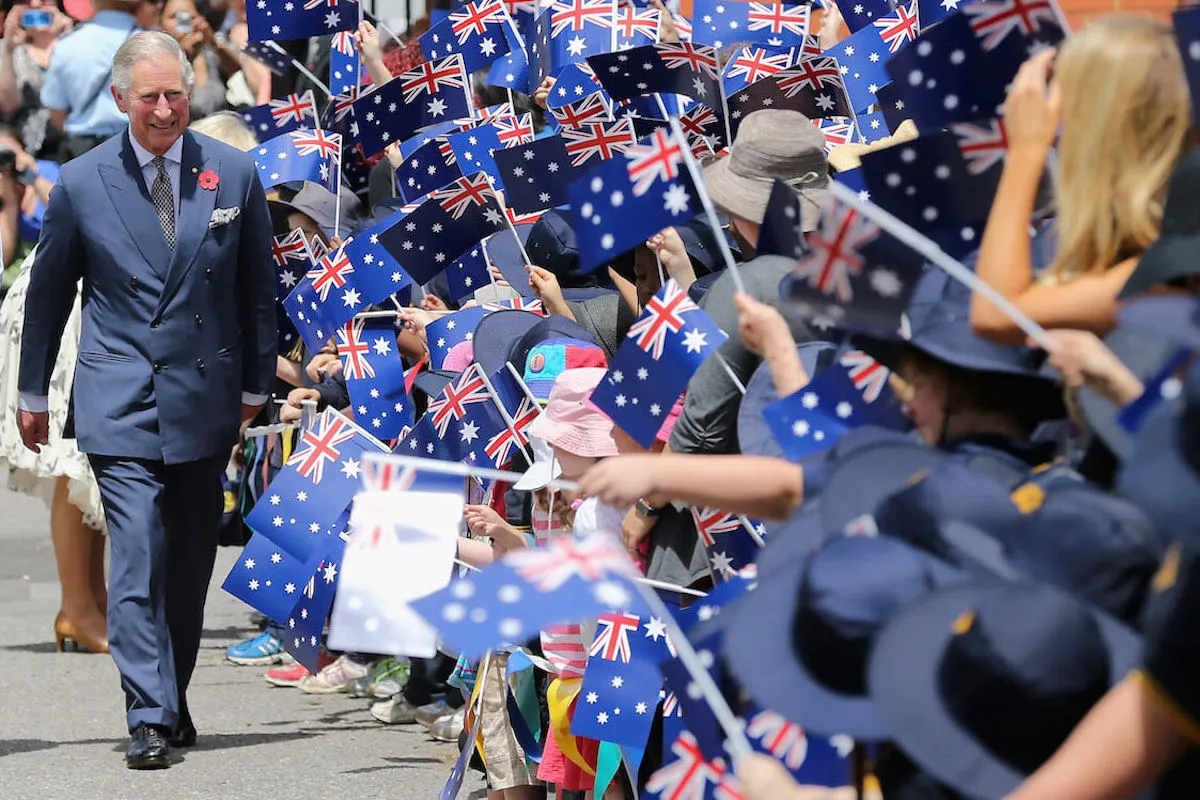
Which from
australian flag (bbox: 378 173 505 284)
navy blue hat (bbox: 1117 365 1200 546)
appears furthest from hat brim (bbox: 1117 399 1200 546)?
australian flag (bbox: 378 173 505 284)

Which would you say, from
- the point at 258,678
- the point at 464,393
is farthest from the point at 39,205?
the point at 464,393

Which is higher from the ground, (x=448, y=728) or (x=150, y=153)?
(x=150, y=153)

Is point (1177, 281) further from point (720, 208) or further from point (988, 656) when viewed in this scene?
point (720, 208)

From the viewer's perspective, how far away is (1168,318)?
2.18 metres

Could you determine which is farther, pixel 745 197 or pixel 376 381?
pixel 376 381

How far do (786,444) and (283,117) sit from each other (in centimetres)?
553

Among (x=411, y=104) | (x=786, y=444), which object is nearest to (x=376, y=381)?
(x=411, y=104)

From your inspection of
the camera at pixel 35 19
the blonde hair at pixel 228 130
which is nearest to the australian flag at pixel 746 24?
the blonde hair at pixel 228 130

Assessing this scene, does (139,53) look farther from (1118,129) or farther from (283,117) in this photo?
(1118,129)

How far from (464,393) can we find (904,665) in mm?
3532

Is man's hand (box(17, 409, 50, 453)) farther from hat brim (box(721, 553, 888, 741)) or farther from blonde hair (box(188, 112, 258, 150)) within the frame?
hat brim (box(721, 553, 888, 741))

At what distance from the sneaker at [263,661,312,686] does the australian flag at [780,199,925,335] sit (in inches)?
213

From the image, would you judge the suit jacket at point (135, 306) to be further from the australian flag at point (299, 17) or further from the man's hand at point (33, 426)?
the australian flag at point (299, 17)

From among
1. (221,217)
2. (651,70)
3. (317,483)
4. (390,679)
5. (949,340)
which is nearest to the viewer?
(949,340)
